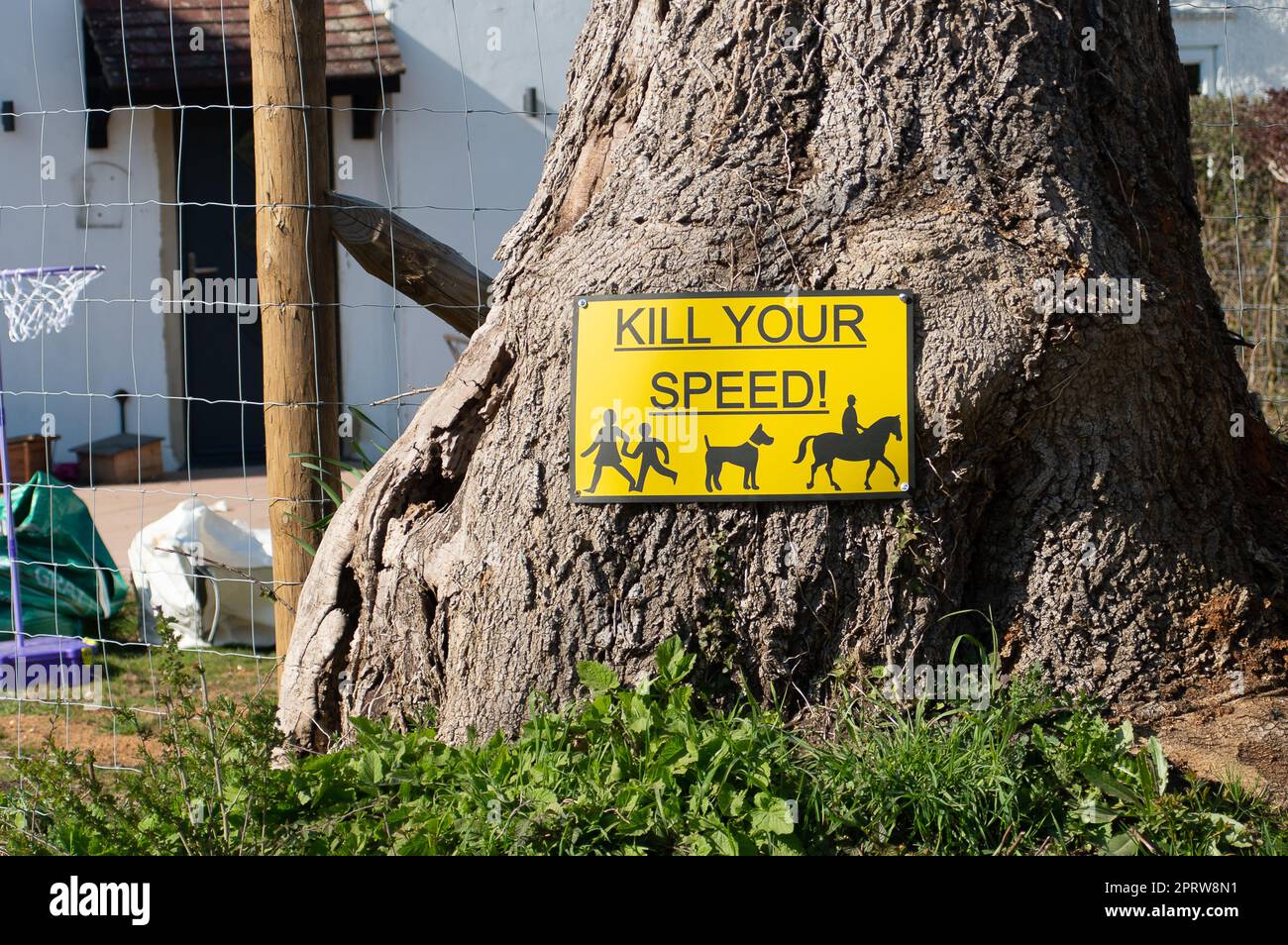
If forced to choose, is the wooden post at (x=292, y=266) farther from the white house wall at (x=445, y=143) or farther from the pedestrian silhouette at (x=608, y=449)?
the white house wall at (x=445, y=143)

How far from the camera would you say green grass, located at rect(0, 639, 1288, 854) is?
2740 mm

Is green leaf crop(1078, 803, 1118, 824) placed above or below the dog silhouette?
below

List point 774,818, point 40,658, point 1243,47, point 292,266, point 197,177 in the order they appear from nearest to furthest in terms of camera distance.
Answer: point 774,818 < point 292,266 < point 40,658 < point 197,177 < point 1243,47

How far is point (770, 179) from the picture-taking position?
3197 millimetres

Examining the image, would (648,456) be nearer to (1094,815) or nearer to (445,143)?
(1094,815)

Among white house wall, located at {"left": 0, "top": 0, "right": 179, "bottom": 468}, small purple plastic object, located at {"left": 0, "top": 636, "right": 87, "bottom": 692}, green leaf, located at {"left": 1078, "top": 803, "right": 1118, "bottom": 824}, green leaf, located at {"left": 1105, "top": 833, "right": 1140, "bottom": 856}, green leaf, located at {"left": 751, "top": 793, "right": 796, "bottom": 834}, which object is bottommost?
small purple plastic object, located at {"left": 0, "top": 636, "right": 87, "bottom": 692}

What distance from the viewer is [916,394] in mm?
3090

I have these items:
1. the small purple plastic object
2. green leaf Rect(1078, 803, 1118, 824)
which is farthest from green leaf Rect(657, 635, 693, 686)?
the small purple plastic object

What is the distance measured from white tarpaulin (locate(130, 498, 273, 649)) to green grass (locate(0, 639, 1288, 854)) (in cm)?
370

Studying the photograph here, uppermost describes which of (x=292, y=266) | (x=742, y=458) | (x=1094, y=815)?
(x=292, y=266)

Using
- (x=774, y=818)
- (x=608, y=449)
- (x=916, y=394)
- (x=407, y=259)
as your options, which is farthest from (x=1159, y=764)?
(x=407, y=259)

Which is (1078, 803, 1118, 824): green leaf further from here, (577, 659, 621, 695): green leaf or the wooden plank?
the wooden plank

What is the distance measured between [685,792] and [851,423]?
96 cm

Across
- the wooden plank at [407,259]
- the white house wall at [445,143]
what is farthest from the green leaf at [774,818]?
the white house wall at [445,143]
